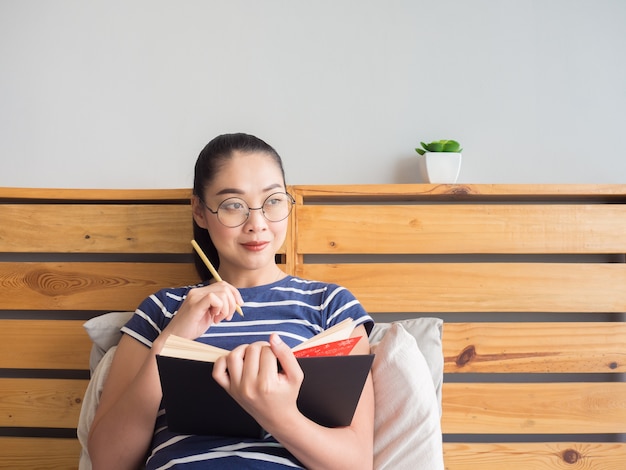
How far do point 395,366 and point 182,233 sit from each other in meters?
0.70

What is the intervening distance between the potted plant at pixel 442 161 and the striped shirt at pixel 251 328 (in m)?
0.53

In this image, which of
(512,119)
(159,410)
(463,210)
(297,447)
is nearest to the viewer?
(297,447)

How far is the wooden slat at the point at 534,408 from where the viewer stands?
1442mm

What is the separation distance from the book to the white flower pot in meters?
0.82

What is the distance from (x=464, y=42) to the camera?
5.65 ft

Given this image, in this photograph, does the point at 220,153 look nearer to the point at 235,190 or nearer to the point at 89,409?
the point at 235,190

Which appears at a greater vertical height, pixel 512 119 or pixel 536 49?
pixel 536 49

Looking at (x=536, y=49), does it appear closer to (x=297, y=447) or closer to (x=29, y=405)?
(x=297, y=447)

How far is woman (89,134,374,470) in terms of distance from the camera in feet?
2.60

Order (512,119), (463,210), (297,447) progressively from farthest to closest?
(512,119)
(463,210)
(297,447)

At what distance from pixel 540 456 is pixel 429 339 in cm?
48

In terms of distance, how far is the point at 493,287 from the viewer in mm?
1472

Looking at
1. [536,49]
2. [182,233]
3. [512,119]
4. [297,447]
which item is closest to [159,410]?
[297,447]

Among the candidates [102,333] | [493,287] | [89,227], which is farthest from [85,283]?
[493,287]
